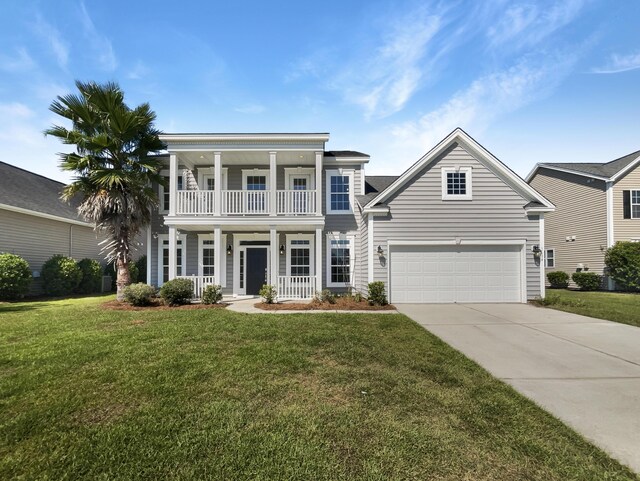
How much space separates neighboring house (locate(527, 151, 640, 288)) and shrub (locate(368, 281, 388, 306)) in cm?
1359

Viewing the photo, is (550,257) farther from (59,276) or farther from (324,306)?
(59,276)

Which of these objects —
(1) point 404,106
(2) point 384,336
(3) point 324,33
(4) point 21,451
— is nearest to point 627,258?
(1) point 404,106

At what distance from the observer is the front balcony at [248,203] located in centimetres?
1157

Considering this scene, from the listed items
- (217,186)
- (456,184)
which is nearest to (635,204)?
(456,184)

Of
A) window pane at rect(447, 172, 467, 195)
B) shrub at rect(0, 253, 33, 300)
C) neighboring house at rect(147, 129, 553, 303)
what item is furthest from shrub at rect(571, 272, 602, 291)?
shrub at rect(0, 253, 33, 300)

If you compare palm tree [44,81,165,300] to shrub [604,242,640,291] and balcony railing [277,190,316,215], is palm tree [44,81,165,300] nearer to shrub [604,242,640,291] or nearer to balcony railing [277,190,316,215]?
balcony railing [277,190,316,215]

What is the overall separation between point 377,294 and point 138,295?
7.89 meters

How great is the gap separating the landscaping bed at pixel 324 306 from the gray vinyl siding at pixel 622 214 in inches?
552

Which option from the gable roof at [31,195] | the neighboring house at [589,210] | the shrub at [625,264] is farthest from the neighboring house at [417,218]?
the neighboring house at [589,210]

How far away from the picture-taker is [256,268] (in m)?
13.2

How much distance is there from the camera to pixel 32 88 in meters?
10.1

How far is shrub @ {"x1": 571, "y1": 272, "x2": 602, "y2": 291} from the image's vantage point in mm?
15680

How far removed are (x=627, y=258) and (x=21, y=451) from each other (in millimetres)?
20962

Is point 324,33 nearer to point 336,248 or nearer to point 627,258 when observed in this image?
point 336,248
